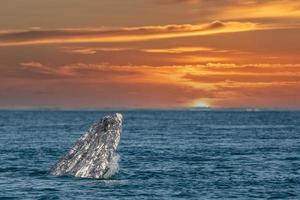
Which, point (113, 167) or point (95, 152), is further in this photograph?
point (113, 167)

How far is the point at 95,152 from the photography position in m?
38.9

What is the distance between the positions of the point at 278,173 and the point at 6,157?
69.9ft

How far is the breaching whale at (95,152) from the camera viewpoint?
128 feet

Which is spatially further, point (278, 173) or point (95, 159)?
point (278, 173)

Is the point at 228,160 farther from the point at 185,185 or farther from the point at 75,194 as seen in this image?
the point at 75,194

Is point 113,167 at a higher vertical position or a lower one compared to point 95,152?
lower

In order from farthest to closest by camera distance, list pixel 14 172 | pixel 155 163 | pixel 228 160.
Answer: pixel 228 160 < pixel 155 163 < pixel 14 172

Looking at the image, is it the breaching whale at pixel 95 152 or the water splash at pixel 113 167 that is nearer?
the breaching whale at pixel 95 152

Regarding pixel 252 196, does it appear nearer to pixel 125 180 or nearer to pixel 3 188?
pixel 125 180

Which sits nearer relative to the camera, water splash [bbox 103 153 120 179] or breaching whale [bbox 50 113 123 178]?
breaching whale [bbox 50 113 123 178]

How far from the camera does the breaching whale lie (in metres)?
38.9

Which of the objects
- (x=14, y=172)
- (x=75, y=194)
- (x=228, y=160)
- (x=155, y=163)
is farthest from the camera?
(x=228, y=160)

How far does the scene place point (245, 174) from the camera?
46062 millimetres

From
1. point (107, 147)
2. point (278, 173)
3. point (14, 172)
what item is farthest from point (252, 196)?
point (14, 172)
